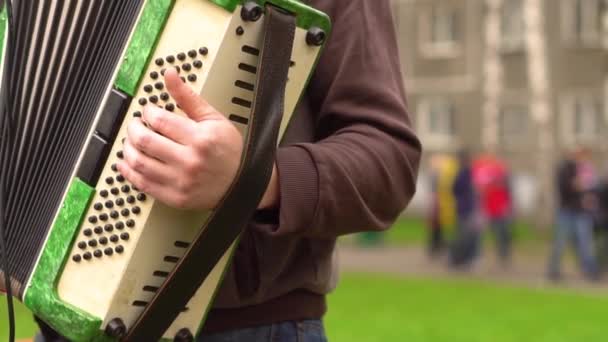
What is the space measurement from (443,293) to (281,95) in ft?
38.8

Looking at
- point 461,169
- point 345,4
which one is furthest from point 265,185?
point 461,169

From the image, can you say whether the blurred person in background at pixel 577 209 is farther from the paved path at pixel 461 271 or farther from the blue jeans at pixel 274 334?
the blue jeans at pixel 274 334

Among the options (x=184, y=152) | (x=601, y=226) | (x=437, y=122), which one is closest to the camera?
(x=184, y=152)

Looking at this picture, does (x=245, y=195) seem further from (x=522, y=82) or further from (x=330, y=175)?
(x=522, y=82)

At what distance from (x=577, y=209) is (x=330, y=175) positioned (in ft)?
45.5

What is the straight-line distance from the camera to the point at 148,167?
78.4 inches

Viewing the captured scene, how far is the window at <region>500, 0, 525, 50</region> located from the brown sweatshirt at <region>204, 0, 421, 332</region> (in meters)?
29.7

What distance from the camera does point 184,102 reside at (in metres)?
2.00

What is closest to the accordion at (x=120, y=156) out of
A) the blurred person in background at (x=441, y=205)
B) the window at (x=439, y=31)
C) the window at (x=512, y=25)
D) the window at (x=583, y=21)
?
the blurred person in background at (x=441, y=205)

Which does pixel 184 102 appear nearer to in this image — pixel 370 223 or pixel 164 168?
pixel 164 168

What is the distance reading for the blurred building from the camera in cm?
3081

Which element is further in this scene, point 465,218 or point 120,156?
point 465,218

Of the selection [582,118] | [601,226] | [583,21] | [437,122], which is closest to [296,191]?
[601,226]

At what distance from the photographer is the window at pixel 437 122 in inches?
1345
